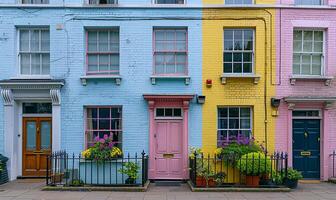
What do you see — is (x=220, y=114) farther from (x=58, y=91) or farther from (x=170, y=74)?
(x=58, y=91)

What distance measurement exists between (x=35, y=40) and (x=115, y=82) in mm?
3631

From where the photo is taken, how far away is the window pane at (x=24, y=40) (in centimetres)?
1596

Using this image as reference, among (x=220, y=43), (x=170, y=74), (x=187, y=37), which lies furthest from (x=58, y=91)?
(x=220, y=43)

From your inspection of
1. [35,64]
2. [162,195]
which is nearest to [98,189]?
[162,195]

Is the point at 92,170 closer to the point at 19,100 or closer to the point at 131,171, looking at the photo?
the point at 131,171

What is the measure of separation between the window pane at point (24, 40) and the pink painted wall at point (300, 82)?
384 inches

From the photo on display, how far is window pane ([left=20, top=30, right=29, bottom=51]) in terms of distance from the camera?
52.4ft

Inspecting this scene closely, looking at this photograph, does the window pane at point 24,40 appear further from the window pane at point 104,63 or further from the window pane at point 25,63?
the window pane at point 104,63

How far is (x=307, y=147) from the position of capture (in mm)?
15984

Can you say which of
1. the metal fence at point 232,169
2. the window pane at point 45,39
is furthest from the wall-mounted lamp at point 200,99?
the window pane at point 45,39

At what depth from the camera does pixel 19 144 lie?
629 inches

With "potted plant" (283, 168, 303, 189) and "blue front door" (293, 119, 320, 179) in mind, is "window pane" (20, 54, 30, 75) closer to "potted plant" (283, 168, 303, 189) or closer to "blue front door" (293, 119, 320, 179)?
"potted plant" (283, 168, 303, 189)

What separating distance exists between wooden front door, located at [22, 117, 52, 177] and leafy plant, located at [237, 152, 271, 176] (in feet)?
24.8

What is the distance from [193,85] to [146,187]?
172 inches
